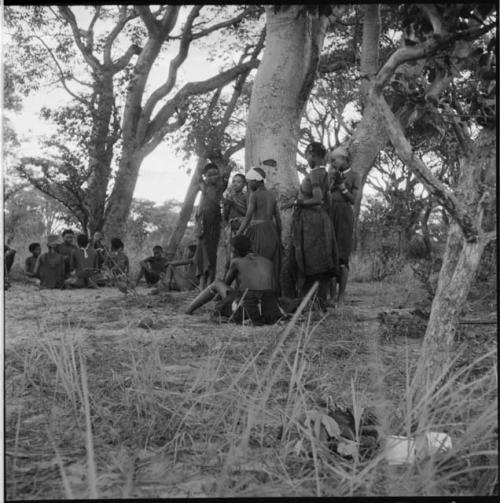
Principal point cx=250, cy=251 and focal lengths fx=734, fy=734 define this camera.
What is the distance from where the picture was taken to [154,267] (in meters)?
9.05

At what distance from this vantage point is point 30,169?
10.5 metres

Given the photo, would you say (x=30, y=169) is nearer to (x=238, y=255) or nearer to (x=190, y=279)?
(x=190, y=279)

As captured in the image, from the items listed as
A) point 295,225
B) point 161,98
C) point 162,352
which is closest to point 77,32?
point 161,98

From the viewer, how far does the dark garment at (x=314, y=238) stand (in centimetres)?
613

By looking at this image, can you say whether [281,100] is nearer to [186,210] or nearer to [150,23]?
[150,23]

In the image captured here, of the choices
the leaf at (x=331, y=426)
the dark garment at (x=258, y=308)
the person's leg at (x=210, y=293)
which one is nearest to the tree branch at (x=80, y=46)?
the person's leg at (x=210, y=293)

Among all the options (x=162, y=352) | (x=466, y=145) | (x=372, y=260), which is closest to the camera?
(x=466, y=145)

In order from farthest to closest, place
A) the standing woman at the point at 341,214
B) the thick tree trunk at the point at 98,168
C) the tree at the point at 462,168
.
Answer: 1. the thick tree trunk at the point at 98,168
2. the standing woman at the point at 341,214
3. the tree at the point at 462,168

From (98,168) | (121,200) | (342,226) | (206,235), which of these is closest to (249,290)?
(342,226)

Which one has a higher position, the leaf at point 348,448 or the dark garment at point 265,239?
the dark garment at point 265,239

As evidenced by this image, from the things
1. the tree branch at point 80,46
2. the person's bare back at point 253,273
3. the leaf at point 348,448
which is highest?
the tree branch at point 80,46

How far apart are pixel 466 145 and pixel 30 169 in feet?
27.9

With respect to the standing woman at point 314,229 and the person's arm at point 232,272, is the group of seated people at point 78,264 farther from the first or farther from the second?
the person's arm at point 232,272

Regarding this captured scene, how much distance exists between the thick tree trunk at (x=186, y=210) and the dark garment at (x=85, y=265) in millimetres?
3854
